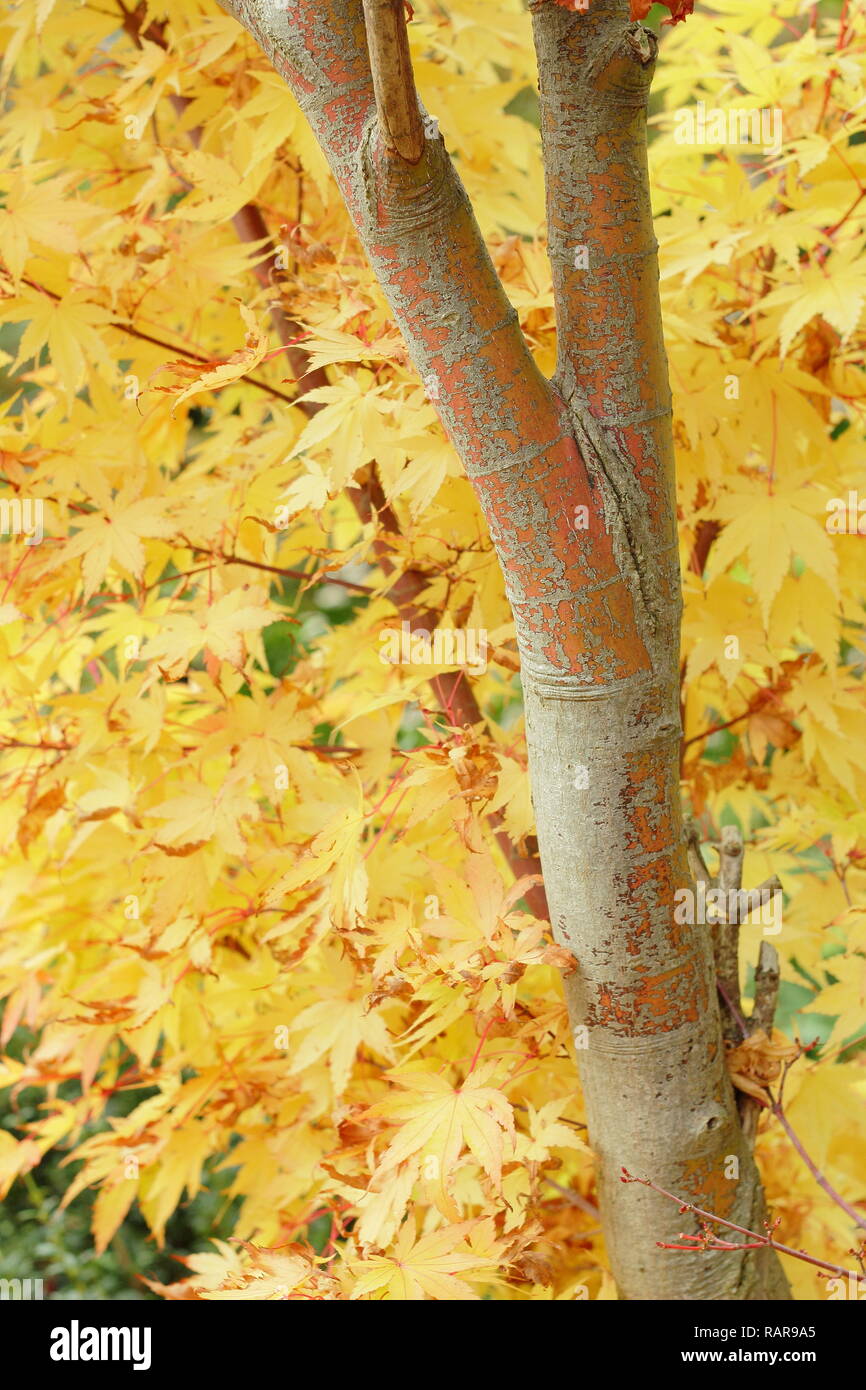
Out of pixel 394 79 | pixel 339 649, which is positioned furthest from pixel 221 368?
pixel 339 649

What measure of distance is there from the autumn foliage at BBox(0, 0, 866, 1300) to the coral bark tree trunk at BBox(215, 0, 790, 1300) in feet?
0.19

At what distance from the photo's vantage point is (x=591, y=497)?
73 cm

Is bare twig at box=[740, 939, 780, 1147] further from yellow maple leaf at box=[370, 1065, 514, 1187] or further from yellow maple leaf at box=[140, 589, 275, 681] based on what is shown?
yellow maple leaf at box=[140, 589, 275, 681]

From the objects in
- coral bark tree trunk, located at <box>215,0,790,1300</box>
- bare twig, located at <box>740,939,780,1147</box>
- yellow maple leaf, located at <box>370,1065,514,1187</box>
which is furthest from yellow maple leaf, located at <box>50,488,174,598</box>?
bare twig, located at <box>740,939,780,1147</box>

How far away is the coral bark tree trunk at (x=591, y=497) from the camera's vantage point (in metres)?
0.67

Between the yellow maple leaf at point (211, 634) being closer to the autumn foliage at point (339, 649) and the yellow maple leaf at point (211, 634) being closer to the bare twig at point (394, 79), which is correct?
the autumn foliage at point (339, 649)

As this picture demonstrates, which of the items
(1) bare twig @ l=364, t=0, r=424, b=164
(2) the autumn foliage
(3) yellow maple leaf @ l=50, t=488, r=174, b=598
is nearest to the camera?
(1) bare twig @ l=364, t=0, r=424, b=164

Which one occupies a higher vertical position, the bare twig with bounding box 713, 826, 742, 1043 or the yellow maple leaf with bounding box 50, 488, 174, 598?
the yellow maple leaf with bounding box 50, 488, 174, 598

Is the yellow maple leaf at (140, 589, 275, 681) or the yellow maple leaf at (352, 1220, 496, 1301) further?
the yellow maple leaf at (140, 589, 275, 681)

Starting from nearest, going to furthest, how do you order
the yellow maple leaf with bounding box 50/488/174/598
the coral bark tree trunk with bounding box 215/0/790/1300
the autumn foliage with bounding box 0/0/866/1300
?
1. the coral bark tree trunk with bounding box 215/0/790/1300
2. the autumn foliage with bounding box 0/0/866/1300
3. the yellow maple leaf with bounding box 50/488/174/598

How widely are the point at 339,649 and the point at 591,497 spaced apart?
0.57m

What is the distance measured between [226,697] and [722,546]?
46 centimetres

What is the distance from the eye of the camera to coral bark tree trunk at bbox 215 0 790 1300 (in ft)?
2.19
